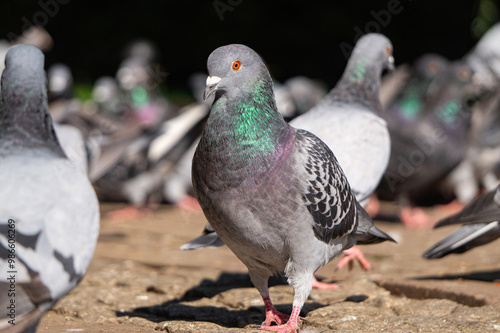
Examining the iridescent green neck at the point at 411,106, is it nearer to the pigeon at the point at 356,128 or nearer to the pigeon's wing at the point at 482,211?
the pigeon at the point at 356,128

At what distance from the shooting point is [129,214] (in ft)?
26.5

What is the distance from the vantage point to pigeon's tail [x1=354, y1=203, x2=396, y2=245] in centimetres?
357

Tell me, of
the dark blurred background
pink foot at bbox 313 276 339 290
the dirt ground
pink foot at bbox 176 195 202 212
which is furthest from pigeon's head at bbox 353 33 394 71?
the dark blurred background

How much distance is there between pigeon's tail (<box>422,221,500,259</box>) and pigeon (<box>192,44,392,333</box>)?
115 centimetres

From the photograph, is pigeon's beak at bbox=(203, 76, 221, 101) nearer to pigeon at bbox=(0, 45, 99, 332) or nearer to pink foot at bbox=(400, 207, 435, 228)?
pigeon at bbox=(0, 45, 99, 332)

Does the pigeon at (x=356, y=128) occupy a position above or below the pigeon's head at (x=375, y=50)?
below

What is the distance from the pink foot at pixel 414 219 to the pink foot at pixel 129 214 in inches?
117

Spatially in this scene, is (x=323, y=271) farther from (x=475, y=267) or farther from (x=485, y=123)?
(x=485, y=123)

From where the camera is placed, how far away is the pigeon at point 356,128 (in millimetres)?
4180

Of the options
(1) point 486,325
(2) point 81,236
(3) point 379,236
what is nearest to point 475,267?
(3) point 379,236

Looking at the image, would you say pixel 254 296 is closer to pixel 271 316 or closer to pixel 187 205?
pixel 271 316

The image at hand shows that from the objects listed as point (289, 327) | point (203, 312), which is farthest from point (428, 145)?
point (289, 327)

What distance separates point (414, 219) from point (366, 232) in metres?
3.64

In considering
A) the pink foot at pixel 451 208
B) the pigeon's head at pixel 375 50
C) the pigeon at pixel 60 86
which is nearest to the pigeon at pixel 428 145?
the pink foot at pixel 451 208
